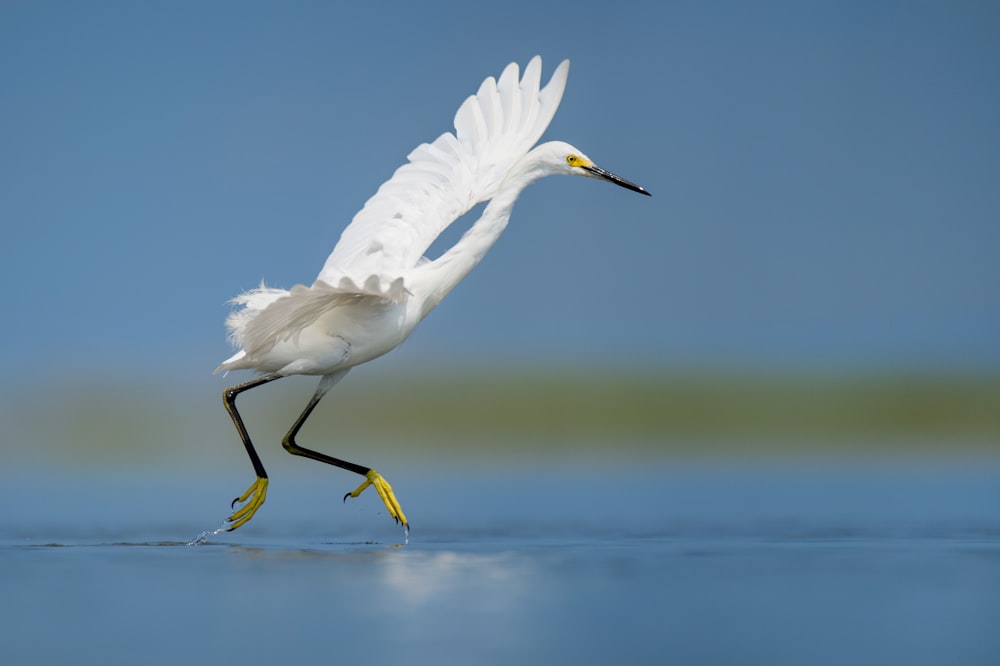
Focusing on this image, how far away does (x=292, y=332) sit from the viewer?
373 inches

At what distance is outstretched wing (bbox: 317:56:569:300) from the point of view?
10.3 meters

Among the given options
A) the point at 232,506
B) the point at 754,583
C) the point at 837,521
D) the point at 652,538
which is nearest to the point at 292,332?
the point at 232,506

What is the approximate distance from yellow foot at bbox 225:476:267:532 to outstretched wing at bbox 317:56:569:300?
1619mm

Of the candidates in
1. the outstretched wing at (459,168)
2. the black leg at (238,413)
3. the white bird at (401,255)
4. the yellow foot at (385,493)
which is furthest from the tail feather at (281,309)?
the yellow foot at (385,493)

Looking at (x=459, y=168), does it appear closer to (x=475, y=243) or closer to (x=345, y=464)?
(x=475, y=243)

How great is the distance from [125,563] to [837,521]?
211 inches

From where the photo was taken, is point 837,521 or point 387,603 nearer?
point 387,603

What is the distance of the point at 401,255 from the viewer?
9.95m

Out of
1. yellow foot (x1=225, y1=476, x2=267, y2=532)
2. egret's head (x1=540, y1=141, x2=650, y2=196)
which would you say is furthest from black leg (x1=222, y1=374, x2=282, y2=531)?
egret's head (x1=540, y1=141, x2=650, y2=196)

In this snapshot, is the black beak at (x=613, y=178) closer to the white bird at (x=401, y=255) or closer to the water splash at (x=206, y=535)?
the white bird at (x=401, y=255)

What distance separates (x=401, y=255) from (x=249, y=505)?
2133 mm

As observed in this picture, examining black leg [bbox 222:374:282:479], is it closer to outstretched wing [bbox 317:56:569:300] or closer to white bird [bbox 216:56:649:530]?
white bird [bbox 216:56:649:530]

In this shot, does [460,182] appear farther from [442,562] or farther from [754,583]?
[754,583]

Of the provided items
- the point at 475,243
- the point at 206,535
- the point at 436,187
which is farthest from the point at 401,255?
the point at 206,535
